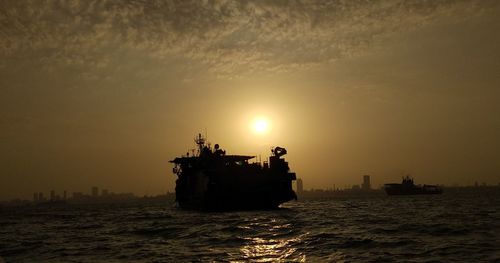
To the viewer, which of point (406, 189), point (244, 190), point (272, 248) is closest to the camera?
point (272, 248)

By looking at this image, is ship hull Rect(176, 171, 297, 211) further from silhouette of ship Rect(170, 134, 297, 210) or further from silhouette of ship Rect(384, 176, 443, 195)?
silhouette of ship Rect(384, 176, 443, 195)

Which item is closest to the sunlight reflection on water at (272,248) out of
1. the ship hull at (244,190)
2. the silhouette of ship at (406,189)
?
the ship hull at (244,190)

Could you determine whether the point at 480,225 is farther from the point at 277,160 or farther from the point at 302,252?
the point at 277,160

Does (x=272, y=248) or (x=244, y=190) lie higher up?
(x=244, y=190)

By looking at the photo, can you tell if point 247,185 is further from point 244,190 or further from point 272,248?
point 272,248

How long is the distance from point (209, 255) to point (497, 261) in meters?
12.8

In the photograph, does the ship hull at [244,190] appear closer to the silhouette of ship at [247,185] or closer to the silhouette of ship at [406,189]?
the silhouette of ship at [247,185]

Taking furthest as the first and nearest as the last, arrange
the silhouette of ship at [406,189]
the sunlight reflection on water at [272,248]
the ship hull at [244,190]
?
the silhouette of ship at [406,189] → the ship hull at [244,190] → the sunlight reflection on water at [272,248]

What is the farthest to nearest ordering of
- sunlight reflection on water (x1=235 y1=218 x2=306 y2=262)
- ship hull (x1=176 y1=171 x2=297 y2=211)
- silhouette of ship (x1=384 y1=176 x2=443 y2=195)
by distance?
silhouette of ship (x1=384 y1=176 x2=443 y2=195) → ship hull (x1=176 y1=171 x2=297 y2=211) → sunlight reflection on water (x1=235 y1=218 x2=306 y2=262)

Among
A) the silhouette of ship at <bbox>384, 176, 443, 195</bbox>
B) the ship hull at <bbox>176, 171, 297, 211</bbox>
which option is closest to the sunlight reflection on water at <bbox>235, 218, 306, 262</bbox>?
the ship hull at <bbox>176, 171, 297, 211</bbox>

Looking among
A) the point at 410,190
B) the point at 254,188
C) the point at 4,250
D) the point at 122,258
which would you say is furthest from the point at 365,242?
the point at 410,190

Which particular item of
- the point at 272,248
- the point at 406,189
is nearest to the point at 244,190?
the point at 272,248

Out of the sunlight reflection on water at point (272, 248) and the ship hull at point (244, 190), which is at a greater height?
the ship hull at point (244, 190)

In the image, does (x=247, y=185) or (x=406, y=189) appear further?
(x=406, y=189)
